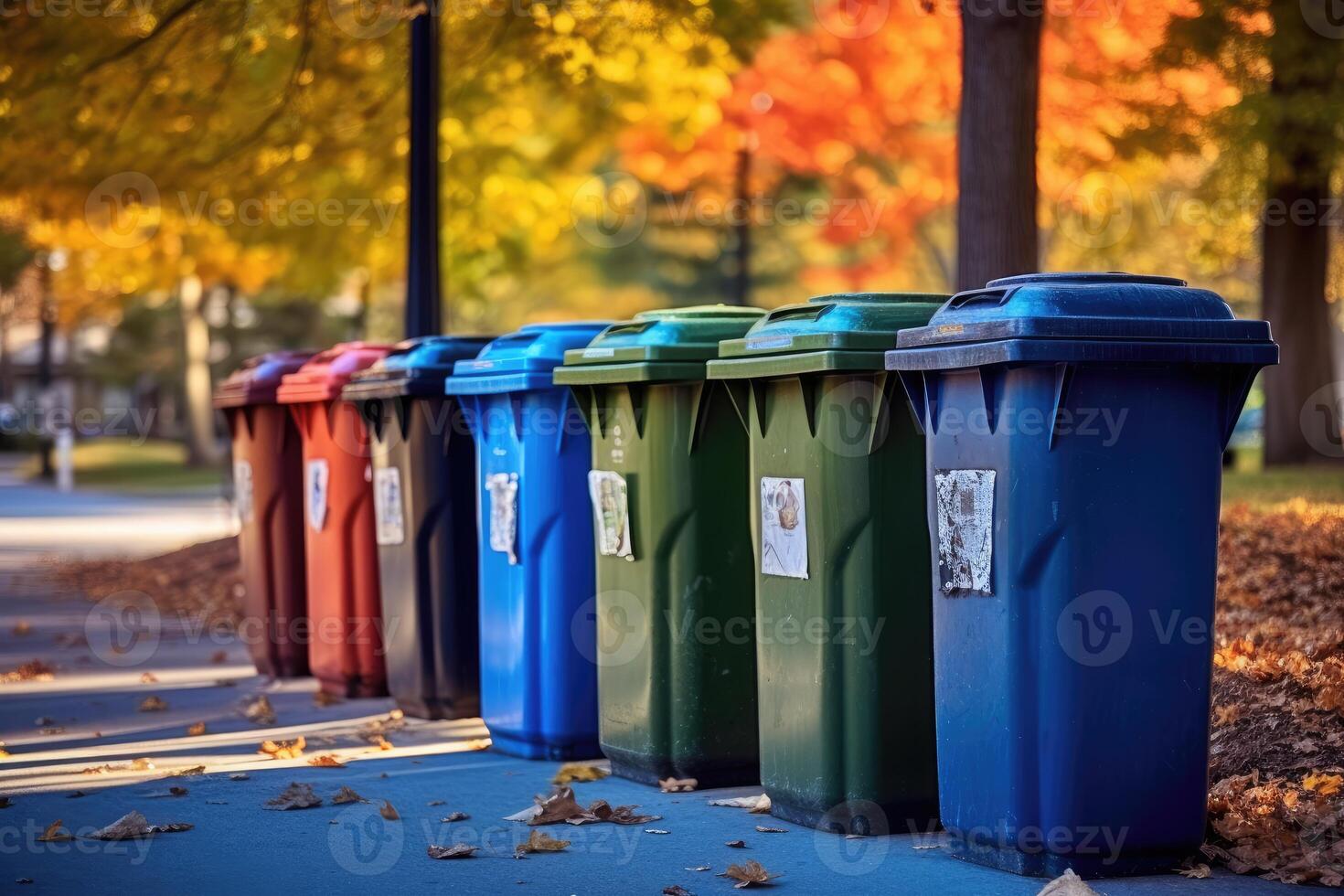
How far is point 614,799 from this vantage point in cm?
648

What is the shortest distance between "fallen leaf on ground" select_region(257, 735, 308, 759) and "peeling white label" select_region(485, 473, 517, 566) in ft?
3.78

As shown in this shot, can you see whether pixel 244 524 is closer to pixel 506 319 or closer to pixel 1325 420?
pixel 1325 420

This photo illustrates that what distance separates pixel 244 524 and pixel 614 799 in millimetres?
4317

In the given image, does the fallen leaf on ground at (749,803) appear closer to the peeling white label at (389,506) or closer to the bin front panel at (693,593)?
the bin front panel at (693,593)

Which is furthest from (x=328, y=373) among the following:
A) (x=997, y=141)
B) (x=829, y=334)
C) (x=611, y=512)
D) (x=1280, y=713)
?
(x=1280, y=713)

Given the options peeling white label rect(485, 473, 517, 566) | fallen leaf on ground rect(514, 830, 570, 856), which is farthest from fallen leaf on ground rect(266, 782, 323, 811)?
peeling white label rect(485, 473, 517, 566)

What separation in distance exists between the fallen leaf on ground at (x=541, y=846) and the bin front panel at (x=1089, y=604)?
1.33 m

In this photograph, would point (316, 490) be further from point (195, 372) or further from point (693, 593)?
point (195, 372)

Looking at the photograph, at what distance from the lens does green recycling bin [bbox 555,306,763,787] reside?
6547 mm

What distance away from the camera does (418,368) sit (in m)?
8.29

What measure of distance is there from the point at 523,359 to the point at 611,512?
3.03 feet

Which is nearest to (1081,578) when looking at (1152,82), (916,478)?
(916,478)

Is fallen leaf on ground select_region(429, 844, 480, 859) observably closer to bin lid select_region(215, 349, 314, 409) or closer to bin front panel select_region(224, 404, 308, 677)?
bin front panel select_region(224, 404, 308, 677)

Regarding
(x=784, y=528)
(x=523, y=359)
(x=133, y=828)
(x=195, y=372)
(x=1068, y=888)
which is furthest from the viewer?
(x=195, y=372)
